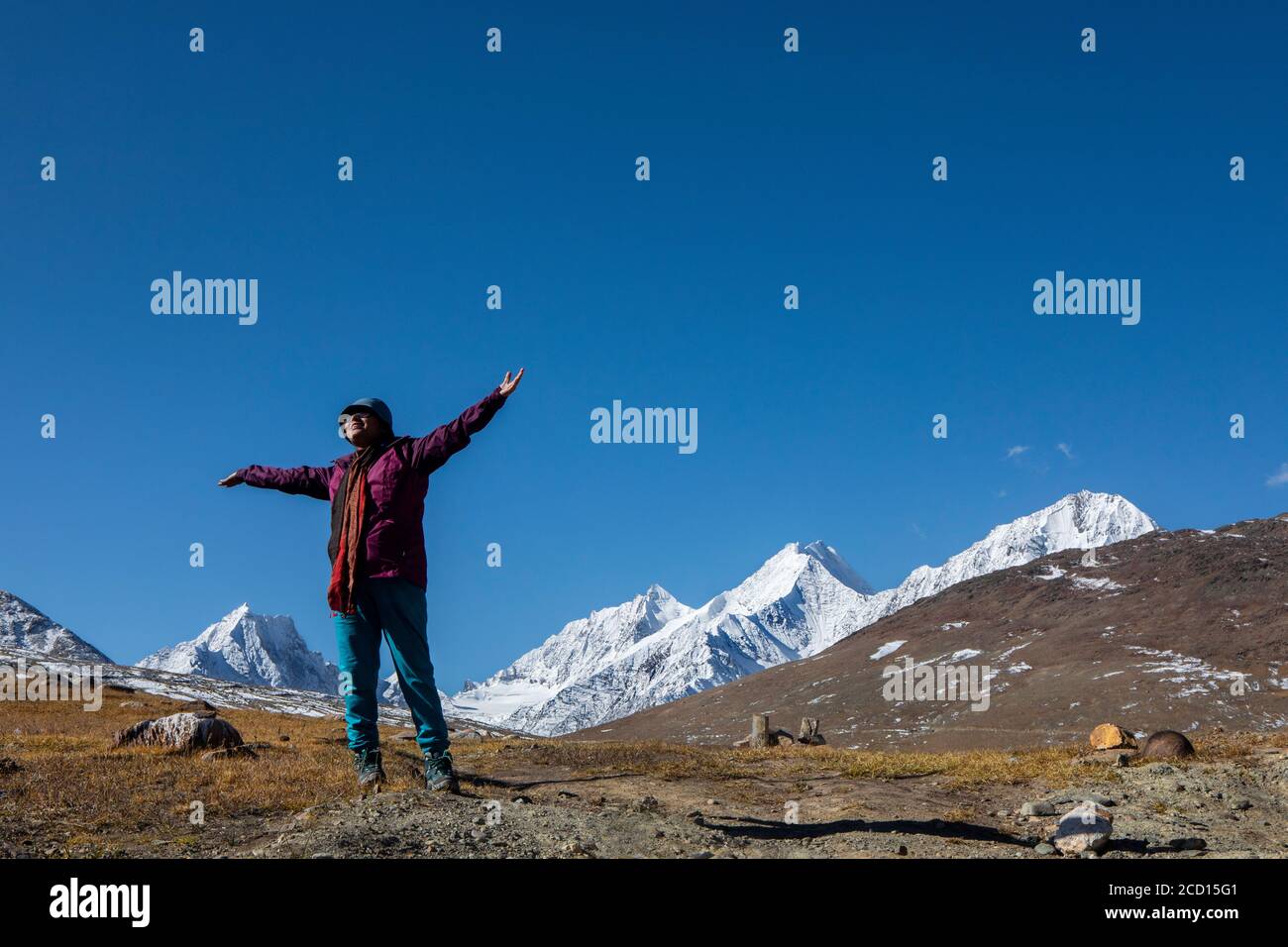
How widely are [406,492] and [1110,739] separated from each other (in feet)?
44.7

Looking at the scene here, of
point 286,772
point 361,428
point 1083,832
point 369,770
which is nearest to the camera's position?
point 1083,832

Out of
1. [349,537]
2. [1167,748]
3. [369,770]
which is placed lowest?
[1167,748]

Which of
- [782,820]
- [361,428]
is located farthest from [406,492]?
[782,820]

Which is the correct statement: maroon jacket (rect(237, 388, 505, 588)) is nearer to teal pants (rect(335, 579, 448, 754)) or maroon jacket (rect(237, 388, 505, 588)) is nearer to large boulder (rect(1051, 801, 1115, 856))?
teal pants (rect(335, 579, 448, 754))

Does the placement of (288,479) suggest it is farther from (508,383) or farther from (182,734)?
(182,734)

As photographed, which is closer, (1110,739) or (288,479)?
(288,479)

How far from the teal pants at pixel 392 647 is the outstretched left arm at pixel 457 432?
3.83ft

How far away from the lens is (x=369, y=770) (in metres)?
9.53

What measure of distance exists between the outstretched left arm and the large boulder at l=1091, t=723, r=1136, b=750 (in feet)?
42.4
